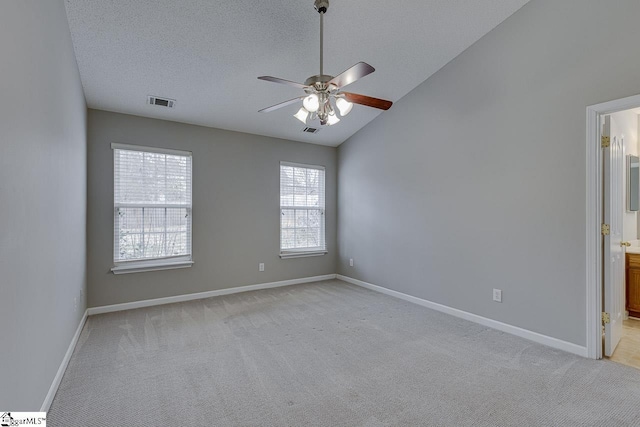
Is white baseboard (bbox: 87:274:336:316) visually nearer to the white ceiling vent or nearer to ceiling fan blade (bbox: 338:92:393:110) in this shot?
the white ceiling vent

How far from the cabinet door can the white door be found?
0.95 m

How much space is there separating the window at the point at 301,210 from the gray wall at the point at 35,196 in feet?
9.90

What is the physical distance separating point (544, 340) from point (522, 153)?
182 centimetres

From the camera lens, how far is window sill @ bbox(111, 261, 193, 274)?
3.94 m

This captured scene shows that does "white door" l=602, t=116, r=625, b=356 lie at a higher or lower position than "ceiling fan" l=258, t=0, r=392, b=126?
lower

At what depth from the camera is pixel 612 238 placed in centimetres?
272

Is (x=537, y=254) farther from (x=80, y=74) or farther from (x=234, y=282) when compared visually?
(x=80, y=74)

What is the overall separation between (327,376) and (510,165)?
108 inches

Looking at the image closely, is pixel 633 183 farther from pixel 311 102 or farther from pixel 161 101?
pixel 161 101

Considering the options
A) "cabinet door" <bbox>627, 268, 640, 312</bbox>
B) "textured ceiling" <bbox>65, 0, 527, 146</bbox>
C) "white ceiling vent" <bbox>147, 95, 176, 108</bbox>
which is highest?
"textured ceiling" <bbox>65, 0, 527, 146</bbox>

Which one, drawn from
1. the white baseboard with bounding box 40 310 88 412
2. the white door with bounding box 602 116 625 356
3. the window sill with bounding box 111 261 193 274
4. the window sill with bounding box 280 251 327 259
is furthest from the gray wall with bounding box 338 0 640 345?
the white baseboard with bounding box 40 310 88 412

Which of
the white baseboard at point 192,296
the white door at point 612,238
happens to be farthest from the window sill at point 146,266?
the white door at point 612,238

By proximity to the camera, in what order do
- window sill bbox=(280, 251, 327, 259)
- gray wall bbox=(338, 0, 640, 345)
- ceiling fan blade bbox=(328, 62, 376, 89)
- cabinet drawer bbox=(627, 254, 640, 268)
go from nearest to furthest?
ceiling fan blade bbox=(328, 62, 376, 89) < gray wall bbox=(338, 0, 640, 345) < cabinet drawer bbox=(627, 254, 640, 268) < window sill bbox=(280, 251, 327, 259)

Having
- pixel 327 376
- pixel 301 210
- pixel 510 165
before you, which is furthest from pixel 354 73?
pixel 301 210
